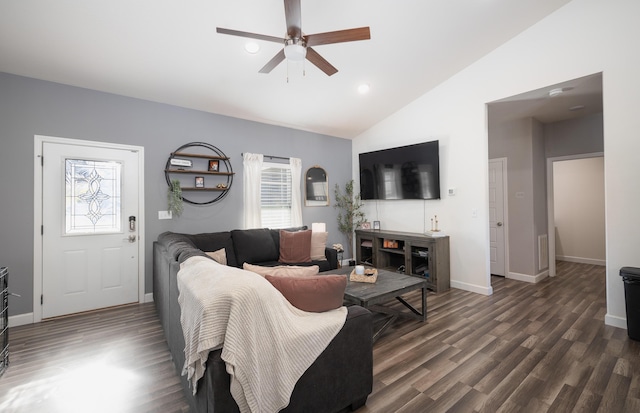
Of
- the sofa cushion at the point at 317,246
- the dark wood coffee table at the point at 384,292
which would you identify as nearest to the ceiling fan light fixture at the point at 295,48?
the dark wood coffee table at the point at 384,292

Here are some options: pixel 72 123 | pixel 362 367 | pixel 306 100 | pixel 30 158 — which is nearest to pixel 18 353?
pixel 30 158

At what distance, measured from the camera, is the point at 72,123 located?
3.38 metres

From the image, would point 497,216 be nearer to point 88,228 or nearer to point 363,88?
point 363,88

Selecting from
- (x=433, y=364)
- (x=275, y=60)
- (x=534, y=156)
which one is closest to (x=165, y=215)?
(x=275, y=60)

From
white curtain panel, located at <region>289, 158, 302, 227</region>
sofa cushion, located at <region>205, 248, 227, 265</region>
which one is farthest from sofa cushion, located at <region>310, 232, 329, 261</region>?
sofa cushion, located at <region>205, 248, 227, 265</region>

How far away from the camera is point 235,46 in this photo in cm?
309

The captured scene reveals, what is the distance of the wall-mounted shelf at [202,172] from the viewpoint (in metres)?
4.02

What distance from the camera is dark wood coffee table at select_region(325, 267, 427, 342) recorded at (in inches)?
105

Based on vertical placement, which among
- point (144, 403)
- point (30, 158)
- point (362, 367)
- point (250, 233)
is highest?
point (30, 158)

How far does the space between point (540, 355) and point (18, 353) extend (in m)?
4.64

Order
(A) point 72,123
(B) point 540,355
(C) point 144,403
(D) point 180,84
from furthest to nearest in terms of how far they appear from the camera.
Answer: (D) point 180,84, (A) point 72,123, (B) point 540,355, (C) point 144,403

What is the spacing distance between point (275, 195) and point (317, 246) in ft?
4.17

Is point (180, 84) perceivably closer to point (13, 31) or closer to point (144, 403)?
point (13, 31)

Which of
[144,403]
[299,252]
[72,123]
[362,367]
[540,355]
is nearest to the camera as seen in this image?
[362,367]
